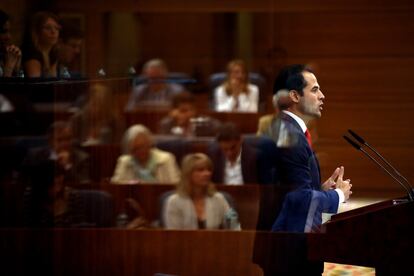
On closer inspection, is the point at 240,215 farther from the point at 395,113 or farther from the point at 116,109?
the point at 116,109

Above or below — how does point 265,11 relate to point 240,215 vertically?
above

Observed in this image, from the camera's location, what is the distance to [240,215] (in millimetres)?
4438

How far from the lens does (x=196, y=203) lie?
4484 millimetres

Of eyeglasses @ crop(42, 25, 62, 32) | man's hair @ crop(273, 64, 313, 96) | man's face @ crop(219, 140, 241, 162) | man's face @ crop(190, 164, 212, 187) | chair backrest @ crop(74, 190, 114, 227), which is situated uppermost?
eyeglasses @ crop(42, 25, 62, 32)

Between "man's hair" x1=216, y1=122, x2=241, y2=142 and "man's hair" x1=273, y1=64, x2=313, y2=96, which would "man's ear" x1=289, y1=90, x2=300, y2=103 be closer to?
"man's hair" x1=273, y1=64, x2=313, y2=96

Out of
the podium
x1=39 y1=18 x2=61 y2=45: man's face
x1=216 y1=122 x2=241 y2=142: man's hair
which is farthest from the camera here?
x1=216 y1=122 x2=241 y2=142: man's hair

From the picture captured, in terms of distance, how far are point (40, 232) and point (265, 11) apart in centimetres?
249

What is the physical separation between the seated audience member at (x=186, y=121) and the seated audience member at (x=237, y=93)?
0.16 metres

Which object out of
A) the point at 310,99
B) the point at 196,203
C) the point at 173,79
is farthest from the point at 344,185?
the point at 173,79

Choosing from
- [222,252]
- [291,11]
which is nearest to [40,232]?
[222,252]

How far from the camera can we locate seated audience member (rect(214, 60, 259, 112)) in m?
5.65

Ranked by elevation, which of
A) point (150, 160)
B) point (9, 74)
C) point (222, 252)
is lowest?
point (222, 252)

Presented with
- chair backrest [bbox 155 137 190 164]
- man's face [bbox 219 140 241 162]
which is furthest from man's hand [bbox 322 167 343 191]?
chair backrest [bbox 155 137 190 164]

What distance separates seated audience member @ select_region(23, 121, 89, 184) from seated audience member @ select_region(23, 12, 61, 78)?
3.00 ft
